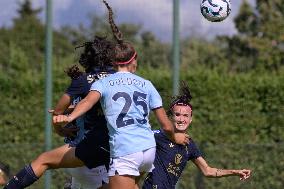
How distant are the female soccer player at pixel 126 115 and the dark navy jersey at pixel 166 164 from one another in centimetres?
83

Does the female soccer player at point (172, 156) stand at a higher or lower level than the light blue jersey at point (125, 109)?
lower

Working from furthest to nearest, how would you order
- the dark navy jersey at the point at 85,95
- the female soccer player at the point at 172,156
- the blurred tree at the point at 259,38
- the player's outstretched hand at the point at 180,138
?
the blurred tree at the point at 259,38 → the female soccer player at the point at 172,156 → the dark navy jersey at the point at 85,95 → the player's outstretched hand at the point at 180,138

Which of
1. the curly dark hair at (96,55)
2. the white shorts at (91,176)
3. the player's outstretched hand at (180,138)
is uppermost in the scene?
the curly dark hair at (96,55)

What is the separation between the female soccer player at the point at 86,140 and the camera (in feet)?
23.0

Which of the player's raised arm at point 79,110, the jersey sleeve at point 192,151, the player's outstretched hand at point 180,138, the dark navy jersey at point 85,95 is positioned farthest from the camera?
the jersey sleeve at point 192,151

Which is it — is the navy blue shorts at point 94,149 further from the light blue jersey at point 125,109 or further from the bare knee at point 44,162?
the light blue jersey at point 125,109

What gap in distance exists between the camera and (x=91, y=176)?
737 centimetres

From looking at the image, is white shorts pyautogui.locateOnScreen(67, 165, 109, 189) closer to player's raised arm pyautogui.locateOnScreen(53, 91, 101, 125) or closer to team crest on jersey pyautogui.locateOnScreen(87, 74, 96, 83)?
team crest on jersey pyautogui.locateOnScreen(87, 74, 96, 83)

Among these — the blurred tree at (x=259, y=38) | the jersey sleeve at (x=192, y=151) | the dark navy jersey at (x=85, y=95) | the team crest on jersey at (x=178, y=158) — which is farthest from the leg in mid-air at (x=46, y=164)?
the blurred tree at (x=259, y=38)

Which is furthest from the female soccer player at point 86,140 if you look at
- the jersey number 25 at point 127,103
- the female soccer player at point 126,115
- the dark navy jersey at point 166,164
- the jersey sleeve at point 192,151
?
the jersey sleeve at point 192,151

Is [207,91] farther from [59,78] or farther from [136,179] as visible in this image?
[136,179]

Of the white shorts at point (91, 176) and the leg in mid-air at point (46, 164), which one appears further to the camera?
the white shorts at point (91, 176)

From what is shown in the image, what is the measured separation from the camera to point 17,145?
1196 cm

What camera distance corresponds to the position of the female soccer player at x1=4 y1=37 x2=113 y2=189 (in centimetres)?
702
